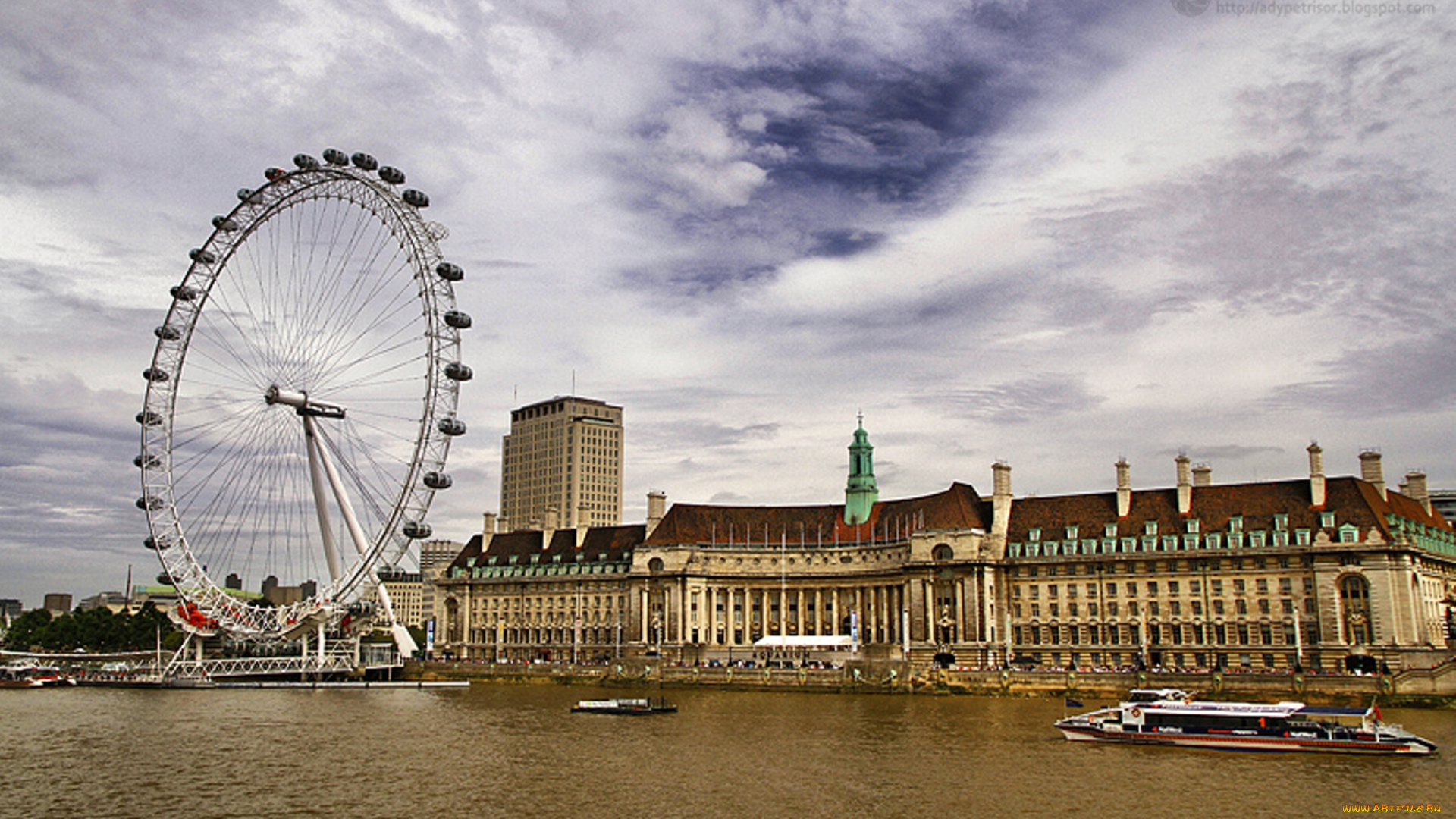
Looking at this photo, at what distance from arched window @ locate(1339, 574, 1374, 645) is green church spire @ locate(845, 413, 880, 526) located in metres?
62.2

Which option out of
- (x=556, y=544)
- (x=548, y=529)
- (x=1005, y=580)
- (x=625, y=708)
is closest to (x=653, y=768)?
(x=625, y=708)

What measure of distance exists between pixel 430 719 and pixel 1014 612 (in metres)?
73.0

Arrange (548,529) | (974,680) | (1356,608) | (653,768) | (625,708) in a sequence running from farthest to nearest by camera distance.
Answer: (548,529)
(974,680)
(1356,608)
(625,708)
(653,768)

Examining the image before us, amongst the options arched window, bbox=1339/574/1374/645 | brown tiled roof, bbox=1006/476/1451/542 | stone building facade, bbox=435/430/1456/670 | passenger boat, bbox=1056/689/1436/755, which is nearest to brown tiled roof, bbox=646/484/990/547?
stone building facade, bbox=435/430/1456/670

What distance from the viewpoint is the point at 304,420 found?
122 m

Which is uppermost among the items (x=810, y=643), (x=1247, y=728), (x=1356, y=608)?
(x=1356, y=608)

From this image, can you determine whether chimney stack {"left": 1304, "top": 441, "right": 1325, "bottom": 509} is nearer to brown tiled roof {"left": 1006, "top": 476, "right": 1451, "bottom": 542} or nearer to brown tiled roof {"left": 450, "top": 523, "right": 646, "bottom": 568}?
brown tiled roof {"left": 1006, "top": 476, "right": 1451, "bottom": 542}

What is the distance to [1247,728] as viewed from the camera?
72688 mm

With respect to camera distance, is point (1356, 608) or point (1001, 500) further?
point (1001, 500)

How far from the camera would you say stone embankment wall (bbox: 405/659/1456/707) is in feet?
327

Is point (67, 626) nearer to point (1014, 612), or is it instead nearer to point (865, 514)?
point (865, 514)

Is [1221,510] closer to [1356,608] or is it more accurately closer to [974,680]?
[1356,608]

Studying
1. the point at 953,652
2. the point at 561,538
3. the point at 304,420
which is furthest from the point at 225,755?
the point at 561,538

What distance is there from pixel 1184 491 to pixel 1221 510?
4200 mm
